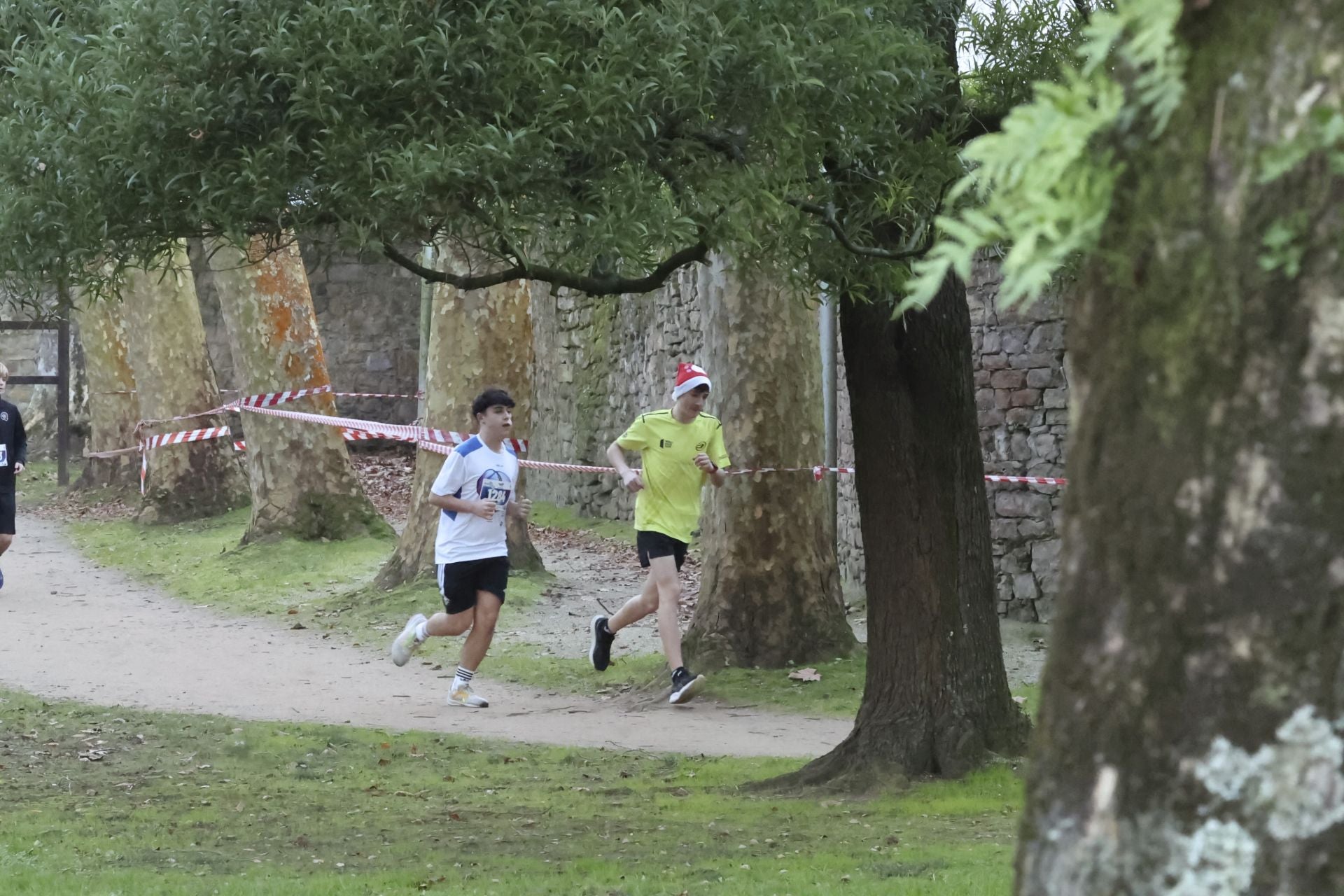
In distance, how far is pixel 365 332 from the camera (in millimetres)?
27172

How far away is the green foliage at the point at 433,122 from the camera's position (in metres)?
4.92

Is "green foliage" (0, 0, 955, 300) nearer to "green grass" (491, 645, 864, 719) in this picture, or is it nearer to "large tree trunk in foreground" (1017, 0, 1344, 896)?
"large tree trunk in foreground" (1017, 0, 1344, 896)

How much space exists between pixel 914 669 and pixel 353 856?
259cm

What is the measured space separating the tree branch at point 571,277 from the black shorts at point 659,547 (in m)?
3.39

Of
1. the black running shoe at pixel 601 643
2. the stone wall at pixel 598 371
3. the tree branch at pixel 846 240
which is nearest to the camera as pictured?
the tree branch at pixel 846 240

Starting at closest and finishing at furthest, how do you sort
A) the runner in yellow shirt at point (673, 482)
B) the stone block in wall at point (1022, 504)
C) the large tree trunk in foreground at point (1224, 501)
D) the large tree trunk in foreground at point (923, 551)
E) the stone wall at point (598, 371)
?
the large tree trunk in foreground at point (1224, 501)
the large tree trunk in foreground at point (923, 551)
the runner in yellow shirt at point (673, 482)
the stone block in wall at point (1022, 504)
the stone wall at point (598, 371)

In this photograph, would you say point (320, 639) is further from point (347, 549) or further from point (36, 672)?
point (347, 549)

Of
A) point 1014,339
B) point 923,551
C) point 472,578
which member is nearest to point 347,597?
point 472,578

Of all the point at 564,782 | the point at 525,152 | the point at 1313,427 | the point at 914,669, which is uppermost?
the point at 525,152

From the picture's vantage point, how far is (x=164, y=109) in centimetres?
507

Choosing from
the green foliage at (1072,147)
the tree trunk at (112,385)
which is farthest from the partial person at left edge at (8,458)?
A: the green foliage at (1072,147)

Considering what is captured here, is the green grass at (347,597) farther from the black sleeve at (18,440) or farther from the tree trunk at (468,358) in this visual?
the black sleeve at (18,440)

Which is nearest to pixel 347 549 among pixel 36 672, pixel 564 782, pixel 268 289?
pixel 268 289

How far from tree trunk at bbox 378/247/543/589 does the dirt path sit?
Answer: 1.80m
